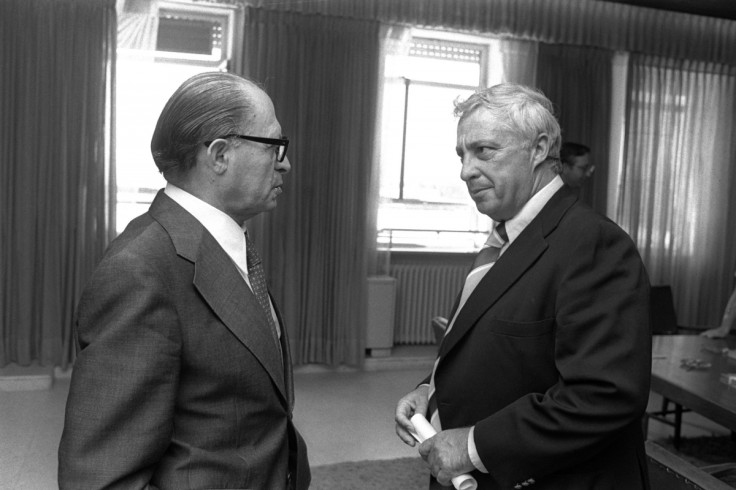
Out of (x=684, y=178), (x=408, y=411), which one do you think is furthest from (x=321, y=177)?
(x=408, y=411)

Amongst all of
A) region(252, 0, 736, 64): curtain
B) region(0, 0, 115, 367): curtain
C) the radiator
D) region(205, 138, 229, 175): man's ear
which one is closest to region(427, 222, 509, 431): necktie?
region(205, 138, 229, 175): man's ear

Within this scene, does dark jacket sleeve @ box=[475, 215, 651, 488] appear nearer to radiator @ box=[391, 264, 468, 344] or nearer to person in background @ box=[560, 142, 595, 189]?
person in background @ box=[560, 142, 595, 189]

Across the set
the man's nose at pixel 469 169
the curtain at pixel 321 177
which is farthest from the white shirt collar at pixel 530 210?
the curtain at pixel 321 177

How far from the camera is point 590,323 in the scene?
1.50 metres

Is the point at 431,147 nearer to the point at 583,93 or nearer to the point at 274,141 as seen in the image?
the point at 583,93

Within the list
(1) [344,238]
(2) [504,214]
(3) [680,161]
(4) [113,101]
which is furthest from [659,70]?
(2) [504,214]

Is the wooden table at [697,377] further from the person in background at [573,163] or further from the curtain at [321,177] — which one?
the curtain at [321,177]

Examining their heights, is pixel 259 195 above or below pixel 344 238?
above

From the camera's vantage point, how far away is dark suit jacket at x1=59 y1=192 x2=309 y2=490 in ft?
4.24

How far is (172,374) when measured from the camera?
1.35m

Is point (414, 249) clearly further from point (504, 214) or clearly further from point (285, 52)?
point (504, 214)

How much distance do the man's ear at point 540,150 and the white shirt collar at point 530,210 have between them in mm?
75

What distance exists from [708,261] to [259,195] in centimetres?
738

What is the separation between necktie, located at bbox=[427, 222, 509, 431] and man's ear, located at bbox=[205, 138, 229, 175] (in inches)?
25.9
